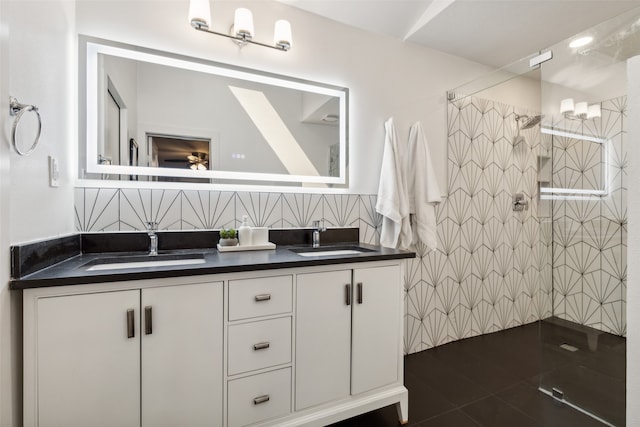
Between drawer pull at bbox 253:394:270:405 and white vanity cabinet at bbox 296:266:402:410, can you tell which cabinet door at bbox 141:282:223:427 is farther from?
white vanity cabinet at bbox 296:266:402:410

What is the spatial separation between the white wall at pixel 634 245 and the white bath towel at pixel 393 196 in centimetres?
128

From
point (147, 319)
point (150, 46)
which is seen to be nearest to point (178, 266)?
point (147, 319)

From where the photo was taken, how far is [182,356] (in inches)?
45.3

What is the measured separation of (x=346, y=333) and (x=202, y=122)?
1.42 m

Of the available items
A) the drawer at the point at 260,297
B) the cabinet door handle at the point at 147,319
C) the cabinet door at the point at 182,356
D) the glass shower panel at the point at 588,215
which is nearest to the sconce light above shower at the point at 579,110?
the glass shower panel at the point at 588,215

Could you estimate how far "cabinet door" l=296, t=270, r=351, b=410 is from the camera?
4.47 feet

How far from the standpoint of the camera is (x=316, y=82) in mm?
2010

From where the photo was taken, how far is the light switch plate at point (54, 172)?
1.20 meters

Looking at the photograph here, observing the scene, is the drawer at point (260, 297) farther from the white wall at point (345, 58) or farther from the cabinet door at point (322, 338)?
the white wall at point (345, 58)

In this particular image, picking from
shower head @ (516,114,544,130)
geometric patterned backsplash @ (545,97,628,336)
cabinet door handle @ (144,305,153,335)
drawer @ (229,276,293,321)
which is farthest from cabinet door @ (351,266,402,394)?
shower head @ (516,114,544,130)

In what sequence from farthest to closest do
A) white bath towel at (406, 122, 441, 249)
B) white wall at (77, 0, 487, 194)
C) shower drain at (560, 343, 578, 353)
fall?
1. white bath towel at (406, 122, 441, 249)
2. shower drain at (560, 343, 578, 353)
3. white wall at (77, 0, 487, 194)

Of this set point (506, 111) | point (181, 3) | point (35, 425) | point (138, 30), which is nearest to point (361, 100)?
point (181, 3)

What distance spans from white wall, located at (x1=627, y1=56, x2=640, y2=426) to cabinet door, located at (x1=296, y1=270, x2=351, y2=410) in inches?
37.7

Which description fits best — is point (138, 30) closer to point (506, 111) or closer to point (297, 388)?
point (297, 388)
